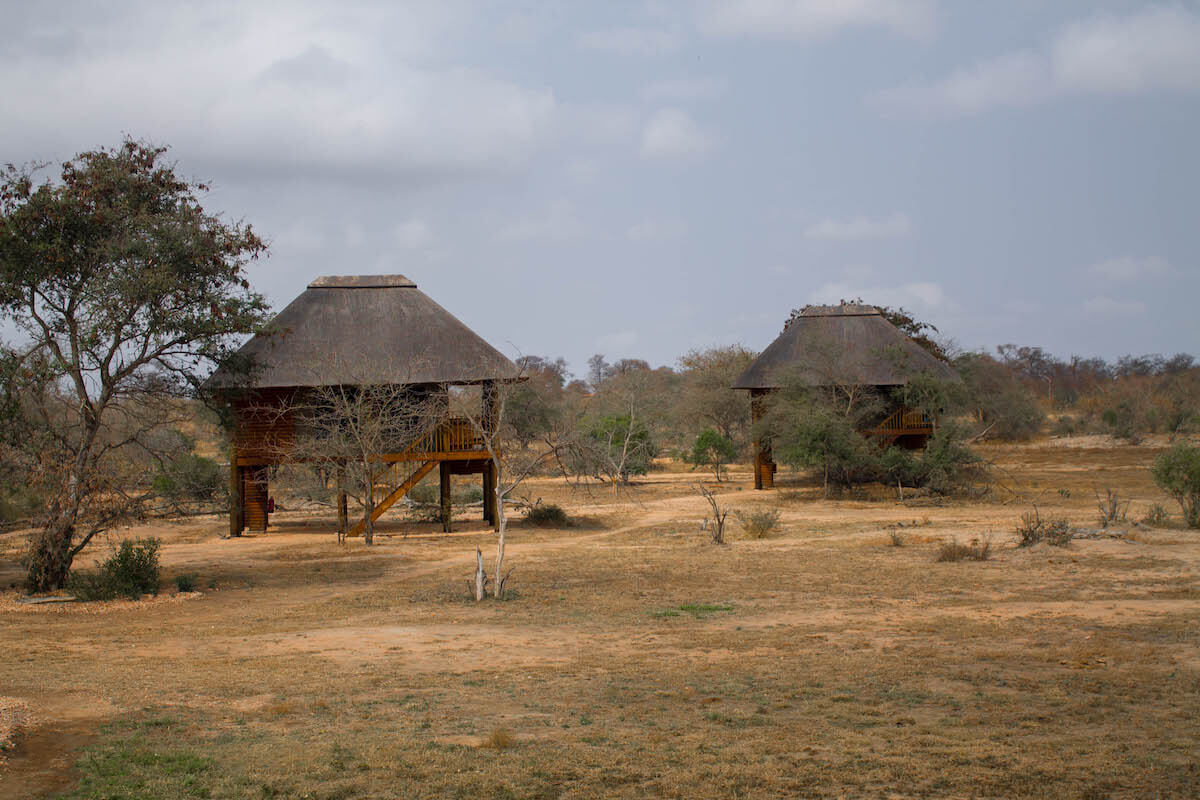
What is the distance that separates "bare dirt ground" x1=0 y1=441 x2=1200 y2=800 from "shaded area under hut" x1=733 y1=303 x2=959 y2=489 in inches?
529

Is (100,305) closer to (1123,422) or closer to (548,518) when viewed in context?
(548,518)

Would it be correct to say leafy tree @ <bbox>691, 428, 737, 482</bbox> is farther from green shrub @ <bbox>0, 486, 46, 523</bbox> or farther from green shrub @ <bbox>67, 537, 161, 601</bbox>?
green shrub @ <bbox>67, 537, 161, 601</bbox>

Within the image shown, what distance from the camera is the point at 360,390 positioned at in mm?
22047

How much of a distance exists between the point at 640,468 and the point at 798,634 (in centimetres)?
2659

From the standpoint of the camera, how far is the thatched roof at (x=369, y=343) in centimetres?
2322

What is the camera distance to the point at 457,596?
1428cm

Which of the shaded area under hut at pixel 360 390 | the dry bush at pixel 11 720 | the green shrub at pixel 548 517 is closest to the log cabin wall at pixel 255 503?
the shaded area under hut at pixel 360 390

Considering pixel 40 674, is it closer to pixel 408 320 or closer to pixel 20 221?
pixel 20 221

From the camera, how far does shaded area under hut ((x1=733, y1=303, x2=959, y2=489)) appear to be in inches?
1257

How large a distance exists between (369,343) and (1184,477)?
57.7 ft

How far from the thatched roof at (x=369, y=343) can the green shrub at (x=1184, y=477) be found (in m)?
13.6

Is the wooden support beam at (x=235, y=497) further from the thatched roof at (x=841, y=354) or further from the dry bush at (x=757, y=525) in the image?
the thatched roof at (x=841, y=354)

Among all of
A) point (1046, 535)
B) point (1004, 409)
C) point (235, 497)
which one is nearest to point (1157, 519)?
point (1046, 535)

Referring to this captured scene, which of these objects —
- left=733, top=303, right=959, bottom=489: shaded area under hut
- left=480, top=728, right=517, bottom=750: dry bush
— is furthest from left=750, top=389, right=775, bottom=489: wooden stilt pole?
left=480, top=728, right=517, bottom=750: dry bush
